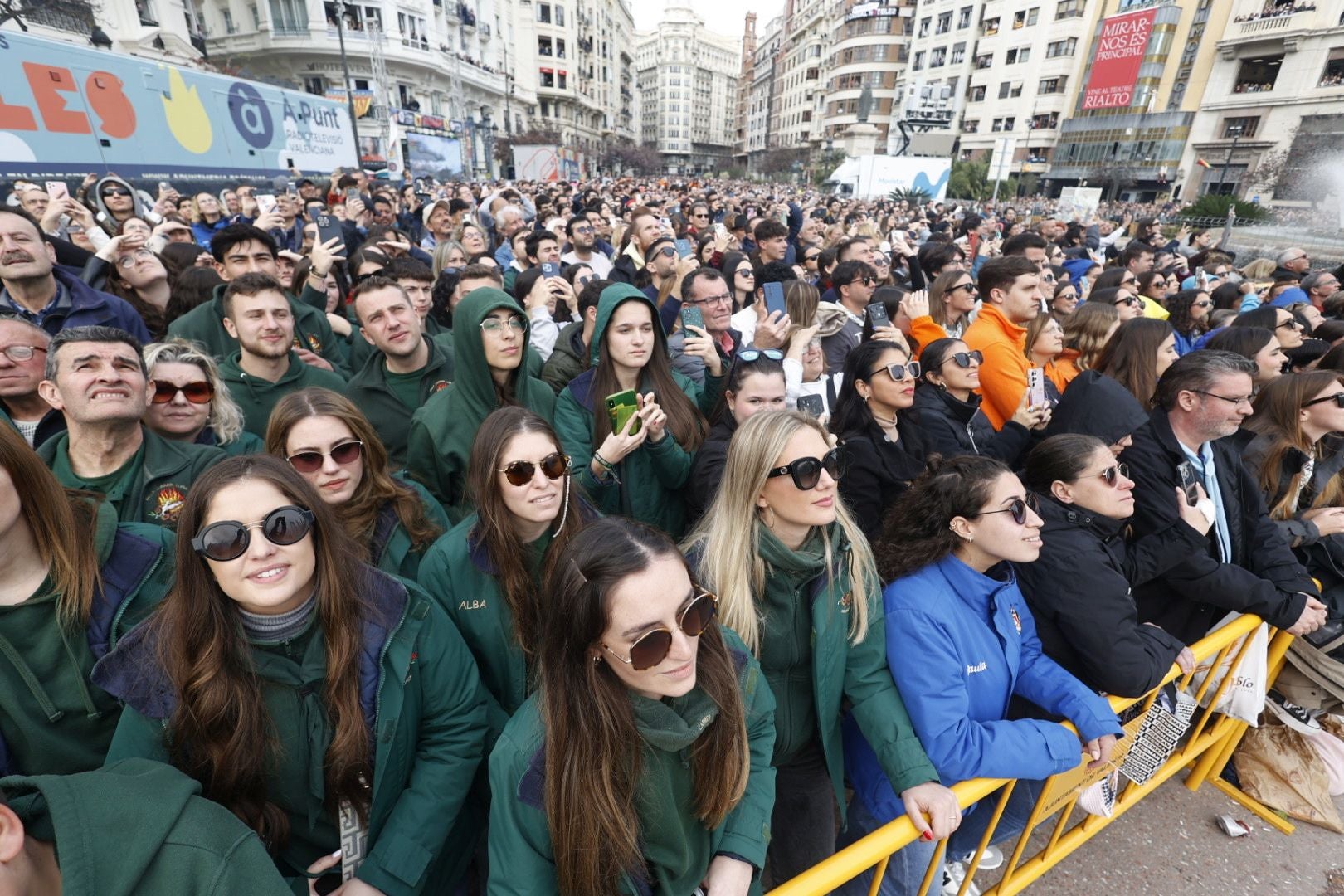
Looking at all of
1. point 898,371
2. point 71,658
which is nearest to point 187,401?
point 71,658

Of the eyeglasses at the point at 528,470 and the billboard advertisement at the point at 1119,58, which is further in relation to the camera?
the billboard advertisement at the point at 1119,58

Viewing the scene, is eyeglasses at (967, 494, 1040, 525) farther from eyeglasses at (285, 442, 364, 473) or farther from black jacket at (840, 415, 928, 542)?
eyeglasses at (285, 442, 364, 473)

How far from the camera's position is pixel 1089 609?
7.82ft

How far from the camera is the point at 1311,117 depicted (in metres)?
34.8

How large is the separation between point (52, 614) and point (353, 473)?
973 mm

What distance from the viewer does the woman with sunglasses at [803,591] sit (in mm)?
2158

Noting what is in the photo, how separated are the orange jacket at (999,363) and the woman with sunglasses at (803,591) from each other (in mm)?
2763

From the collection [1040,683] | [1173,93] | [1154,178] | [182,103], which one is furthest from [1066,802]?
[1173,93]

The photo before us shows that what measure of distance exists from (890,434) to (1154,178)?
5617cm

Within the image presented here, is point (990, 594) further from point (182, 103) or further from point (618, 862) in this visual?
point (182, 103)

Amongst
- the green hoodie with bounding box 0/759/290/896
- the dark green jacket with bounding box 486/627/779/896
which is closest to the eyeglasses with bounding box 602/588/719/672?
the dark green jacket with bounding box 486/627/779/896

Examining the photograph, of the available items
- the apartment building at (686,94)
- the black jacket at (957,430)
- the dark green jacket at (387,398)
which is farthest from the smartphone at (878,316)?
the apartment building at (686,94)

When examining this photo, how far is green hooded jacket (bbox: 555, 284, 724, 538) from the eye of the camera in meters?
3.26

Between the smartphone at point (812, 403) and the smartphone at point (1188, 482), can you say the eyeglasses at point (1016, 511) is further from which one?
the smartphone at point (812, 403)
